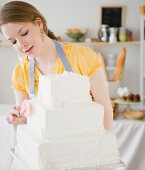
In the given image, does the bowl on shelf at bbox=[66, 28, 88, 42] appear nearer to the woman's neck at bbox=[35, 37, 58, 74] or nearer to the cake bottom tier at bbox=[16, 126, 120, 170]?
the woman's neck at bbox=[35, 37, 58, 74]

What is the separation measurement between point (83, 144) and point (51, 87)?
21 cm

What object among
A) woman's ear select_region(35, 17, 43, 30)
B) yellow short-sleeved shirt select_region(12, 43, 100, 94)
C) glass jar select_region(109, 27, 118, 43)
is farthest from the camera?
glass jar select_region(109, 27, 118, 43)

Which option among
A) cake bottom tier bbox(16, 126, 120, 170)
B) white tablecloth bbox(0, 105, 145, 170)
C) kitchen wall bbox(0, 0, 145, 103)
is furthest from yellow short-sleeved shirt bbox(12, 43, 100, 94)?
kitchen wall bbox(0, 0, 145, 103)

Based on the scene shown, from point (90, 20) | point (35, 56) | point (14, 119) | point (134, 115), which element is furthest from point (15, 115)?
point (90, 20)

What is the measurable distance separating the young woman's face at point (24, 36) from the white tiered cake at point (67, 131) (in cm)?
12

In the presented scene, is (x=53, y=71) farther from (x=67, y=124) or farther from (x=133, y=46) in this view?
(x=133, y=46)

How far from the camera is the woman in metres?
1.23

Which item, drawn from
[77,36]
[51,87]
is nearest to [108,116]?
[51,87]

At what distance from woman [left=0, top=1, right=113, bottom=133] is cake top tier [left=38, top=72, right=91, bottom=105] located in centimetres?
15

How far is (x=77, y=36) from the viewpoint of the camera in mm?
5105

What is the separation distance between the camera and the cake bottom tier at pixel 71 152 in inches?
45.5

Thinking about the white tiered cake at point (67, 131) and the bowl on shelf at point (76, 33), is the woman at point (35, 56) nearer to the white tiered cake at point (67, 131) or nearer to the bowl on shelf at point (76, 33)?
the white tiered cake at point (67, 131)

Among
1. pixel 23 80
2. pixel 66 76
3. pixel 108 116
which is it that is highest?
pixel 66 76

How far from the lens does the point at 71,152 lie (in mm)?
1183
